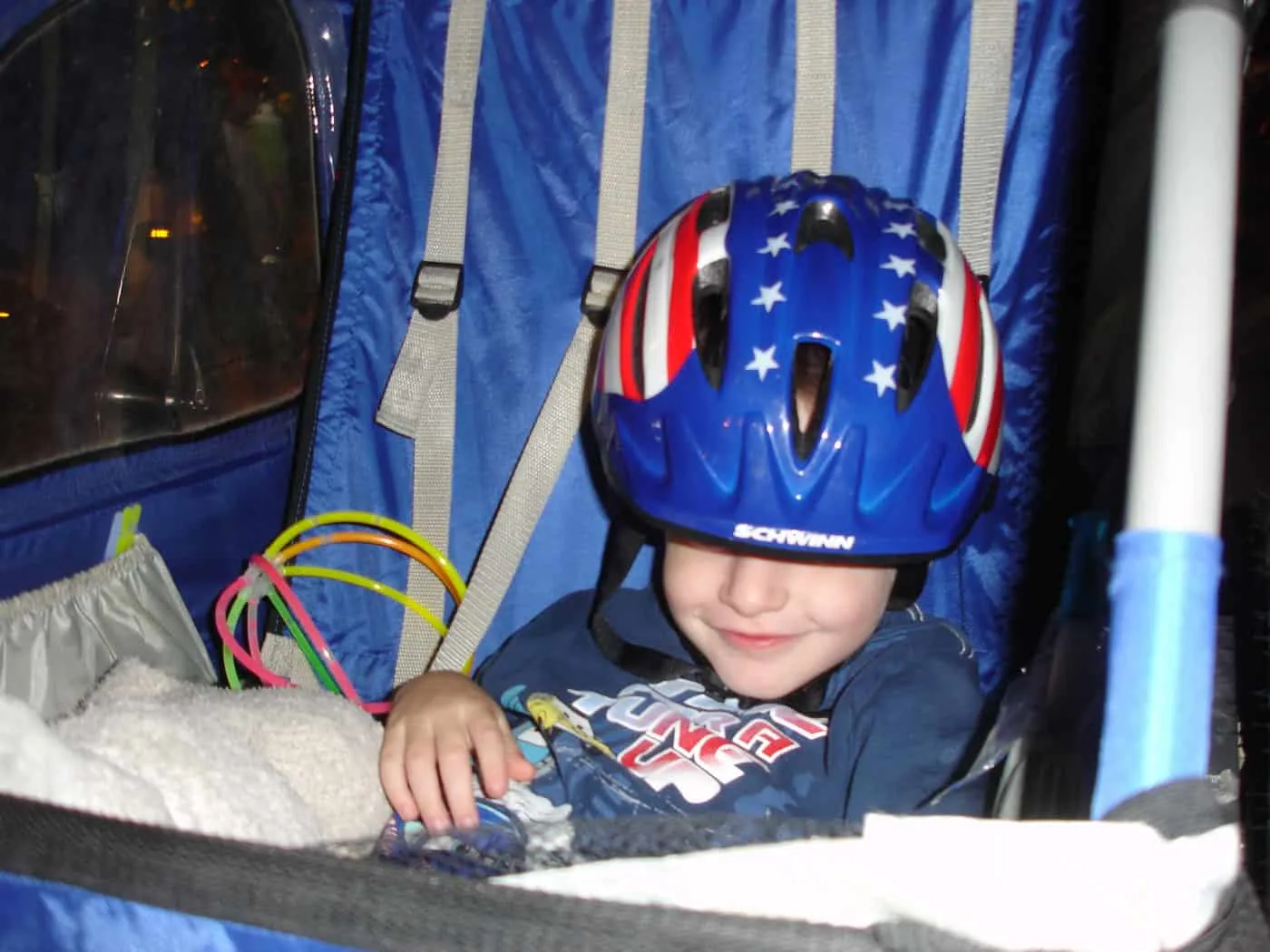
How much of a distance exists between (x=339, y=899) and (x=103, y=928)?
0.41ft

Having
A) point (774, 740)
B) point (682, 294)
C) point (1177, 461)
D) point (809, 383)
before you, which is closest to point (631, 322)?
point (682, 294)

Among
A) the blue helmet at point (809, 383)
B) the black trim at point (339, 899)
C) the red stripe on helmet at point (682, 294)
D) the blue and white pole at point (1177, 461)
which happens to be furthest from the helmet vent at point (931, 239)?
the black trim at point (339, 899)

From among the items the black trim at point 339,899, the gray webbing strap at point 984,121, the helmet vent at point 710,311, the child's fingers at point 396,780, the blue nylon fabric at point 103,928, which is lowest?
the child's fingers at point 396,780

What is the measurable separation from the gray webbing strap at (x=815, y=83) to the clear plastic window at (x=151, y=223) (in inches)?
25.3

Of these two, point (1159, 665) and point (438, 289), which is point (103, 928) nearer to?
point (1159, 665)

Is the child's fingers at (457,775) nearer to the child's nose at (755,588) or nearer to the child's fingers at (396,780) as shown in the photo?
the child's fingers at (396,780)

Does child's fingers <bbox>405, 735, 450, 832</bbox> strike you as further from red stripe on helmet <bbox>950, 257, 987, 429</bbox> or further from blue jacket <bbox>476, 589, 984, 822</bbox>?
red stripe on helmet <bbox>950, 257, 987, 429</bbox>

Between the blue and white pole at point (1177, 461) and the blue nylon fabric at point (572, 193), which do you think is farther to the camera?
the blue nylon fabric at point (572, 193)

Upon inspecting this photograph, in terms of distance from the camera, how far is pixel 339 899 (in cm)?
45

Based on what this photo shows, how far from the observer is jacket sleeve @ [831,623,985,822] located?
940 millimetres

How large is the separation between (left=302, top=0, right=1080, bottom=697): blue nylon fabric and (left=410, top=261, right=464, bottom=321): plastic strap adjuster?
5 centimetres

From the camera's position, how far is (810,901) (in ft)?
1.44

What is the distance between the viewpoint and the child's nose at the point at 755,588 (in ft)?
3.23

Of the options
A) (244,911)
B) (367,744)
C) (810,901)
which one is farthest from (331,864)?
(367,744)
